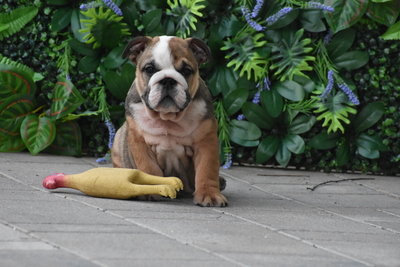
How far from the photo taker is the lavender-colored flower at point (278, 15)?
6.31 m

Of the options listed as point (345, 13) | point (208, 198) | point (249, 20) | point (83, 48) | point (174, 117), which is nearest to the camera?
point (208, 198)

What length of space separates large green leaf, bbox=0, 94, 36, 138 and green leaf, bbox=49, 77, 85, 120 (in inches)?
12.8

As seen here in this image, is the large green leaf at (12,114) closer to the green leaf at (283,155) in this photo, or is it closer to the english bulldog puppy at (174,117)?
the english bulldog puppy at (174,117)

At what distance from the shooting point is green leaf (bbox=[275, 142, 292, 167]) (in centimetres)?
664

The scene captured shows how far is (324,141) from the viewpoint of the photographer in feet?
21.8

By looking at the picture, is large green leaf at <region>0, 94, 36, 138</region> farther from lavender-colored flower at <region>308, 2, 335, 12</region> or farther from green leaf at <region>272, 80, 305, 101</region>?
lavender-colored flower at <region>308, 2, 335, 12</region>

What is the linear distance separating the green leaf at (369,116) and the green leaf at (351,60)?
15.7 inches

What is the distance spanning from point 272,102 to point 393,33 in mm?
1283

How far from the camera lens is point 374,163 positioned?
673cm

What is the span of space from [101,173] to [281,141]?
2.54 metres

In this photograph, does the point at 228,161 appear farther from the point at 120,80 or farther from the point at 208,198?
the point at 208,198

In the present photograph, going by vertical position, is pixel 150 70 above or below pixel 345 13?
below

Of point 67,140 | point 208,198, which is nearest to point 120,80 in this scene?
point 67,140

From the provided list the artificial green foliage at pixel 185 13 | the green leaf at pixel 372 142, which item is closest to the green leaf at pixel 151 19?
the artificial green foliage at pixel 185 13
